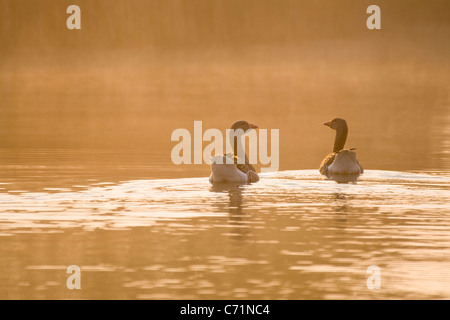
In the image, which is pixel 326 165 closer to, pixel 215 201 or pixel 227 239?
pixel 215 201

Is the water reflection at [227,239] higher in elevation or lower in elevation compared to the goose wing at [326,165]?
lower

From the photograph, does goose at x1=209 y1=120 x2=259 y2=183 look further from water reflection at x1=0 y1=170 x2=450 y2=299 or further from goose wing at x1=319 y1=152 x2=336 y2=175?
goose wing at x1=319 y1=152 x2=336 y2=175

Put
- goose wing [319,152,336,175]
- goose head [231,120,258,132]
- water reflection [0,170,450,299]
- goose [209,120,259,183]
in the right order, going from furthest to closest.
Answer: goose head [231,120,258,132] → goose wing [319,152,336,175] → goose [209,120,259,183] → water reflection [0,170,450,299]

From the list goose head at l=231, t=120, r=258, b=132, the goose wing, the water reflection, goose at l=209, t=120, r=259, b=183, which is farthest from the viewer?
goose head at l=231, t=120, r=258, b=132

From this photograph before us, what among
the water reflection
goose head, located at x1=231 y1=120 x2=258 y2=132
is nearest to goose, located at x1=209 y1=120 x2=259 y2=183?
the water reflection

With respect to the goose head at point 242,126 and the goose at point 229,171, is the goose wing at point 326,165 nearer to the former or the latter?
the goose head at point 242,126

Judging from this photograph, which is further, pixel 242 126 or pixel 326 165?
pixel 242 126

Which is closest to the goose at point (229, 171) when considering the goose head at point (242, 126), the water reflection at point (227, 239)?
the water reflection at point (227, 239)

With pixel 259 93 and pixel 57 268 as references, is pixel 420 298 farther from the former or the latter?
pixel 259 93

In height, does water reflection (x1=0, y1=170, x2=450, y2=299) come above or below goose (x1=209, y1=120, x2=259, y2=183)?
below

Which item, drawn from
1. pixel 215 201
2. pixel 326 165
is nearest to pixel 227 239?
pixel 215 201

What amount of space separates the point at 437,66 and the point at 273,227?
369ft
